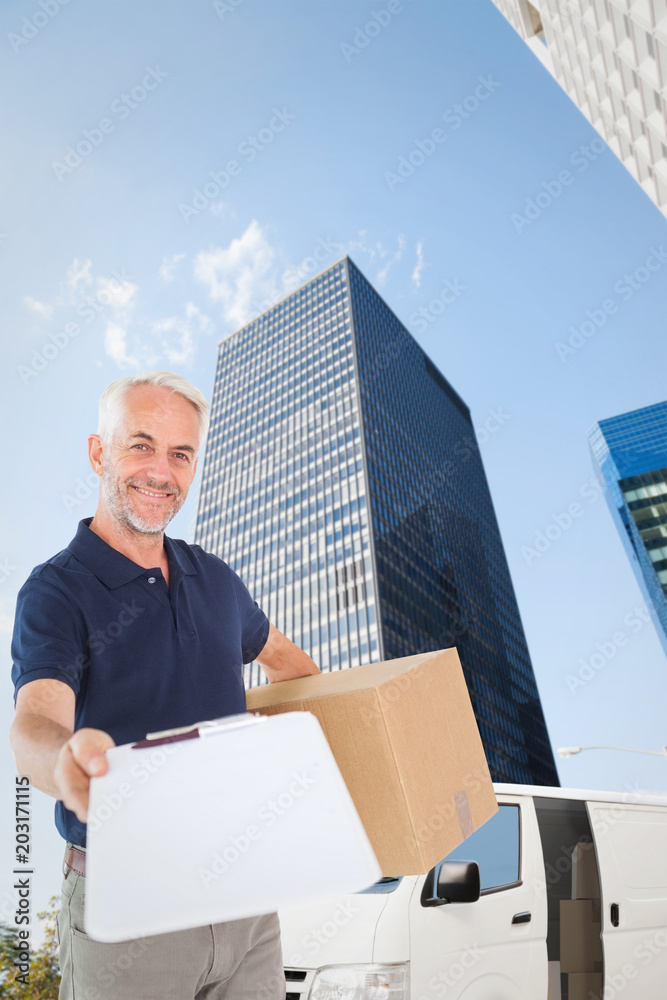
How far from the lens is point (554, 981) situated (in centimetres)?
351

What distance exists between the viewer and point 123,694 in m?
1.50

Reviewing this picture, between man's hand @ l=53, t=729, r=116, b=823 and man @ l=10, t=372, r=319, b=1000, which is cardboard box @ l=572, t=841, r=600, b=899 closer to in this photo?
man @ l=10, t=372, r=319, b=1000

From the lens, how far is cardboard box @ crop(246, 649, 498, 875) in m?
1.42

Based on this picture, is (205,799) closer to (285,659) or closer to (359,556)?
(285,659)

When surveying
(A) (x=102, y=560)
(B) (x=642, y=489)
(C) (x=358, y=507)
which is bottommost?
(A) (x=102, y=560)

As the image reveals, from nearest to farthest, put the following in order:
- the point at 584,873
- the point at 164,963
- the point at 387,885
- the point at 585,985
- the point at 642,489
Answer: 1. the point at 164,963
2. the point at 387,885
3. the point at 585,985
4. the point at 584,873
5. the point at 642,489

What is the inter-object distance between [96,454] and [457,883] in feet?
8.90

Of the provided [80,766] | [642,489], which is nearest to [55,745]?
[80,766]

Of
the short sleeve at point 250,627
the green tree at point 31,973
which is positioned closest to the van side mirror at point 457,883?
the short sleeve at point 250,627

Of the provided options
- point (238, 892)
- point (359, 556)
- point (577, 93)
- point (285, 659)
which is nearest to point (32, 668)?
point (238, 892)

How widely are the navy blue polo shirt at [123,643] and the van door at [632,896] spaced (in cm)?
353

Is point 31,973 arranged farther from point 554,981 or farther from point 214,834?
point 214,834

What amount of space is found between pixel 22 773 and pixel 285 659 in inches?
39.0

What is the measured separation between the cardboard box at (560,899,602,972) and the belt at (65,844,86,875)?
339 centimetres
